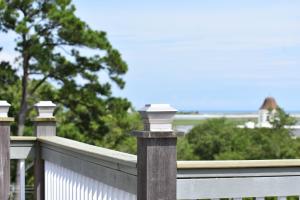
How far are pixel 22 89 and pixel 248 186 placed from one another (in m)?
20.6

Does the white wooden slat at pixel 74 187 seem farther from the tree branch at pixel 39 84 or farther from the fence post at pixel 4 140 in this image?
the tree branch at pixel 39 84

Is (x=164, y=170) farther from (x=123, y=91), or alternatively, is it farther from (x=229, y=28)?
(x=229, y=28)

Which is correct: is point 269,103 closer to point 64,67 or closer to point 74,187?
point 64,67

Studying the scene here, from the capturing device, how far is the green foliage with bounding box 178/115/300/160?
50.1 metres

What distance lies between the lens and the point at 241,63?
74.8 metres

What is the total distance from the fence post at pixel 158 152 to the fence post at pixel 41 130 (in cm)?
219

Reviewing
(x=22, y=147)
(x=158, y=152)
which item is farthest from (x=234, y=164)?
(x=22, y=147)

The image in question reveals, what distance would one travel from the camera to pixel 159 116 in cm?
238

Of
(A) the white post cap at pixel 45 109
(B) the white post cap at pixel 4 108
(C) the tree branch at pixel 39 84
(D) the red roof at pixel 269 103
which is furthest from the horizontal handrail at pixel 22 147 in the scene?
(D) the red roof at pixel 269 103

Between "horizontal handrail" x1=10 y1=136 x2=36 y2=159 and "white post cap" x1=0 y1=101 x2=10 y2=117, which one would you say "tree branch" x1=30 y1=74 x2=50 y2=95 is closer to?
"horizontal handrail" x1=10 y1=136 x2=36 y2=159

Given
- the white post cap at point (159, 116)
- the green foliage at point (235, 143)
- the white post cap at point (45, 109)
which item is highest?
the white post cap at point (45, 109)

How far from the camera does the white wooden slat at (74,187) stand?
300 centimetres

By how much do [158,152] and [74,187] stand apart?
1329mm

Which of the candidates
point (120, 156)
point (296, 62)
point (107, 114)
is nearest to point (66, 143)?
point (120, 156)
